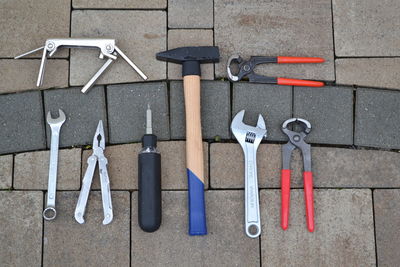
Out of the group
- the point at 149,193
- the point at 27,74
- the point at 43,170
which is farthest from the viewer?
the point at 27,74

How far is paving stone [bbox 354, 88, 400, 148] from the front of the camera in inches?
92.1

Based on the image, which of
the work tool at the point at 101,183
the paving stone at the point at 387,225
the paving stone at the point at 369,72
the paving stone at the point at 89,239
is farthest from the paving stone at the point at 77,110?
the paving stone at the point at 387,225

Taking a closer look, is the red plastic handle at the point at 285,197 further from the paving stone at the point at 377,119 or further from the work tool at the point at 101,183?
the work tool at the point at 101,183

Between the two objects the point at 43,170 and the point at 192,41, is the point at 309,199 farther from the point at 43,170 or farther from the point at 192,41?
the point at 43,170

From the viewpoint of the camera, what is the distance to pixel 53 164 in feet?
7.26

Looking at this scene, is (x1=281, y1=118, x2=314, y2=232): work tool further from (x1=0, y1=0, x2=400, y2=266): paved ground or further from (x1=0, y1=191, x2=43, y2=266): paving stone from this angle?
(x1=0, y1=191, x2=43, y2=266): paving stone

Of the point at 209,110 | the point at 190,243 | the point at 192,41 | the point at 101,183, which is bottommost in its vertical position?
the point at 190,243

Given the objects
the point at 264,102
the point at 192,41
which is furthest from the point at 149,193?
the point at 192,41

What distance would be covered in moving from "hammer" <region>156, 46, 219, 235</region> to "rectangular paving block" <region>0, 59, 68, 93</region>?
0.62m

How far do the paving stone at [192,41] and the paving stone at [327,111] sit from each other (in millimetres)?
566

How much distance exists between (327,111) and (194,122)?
0.84 m

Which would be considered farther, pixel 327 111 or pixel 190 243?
pixel 327 111

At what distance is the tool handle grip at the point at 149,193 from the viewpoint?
2.04 metres

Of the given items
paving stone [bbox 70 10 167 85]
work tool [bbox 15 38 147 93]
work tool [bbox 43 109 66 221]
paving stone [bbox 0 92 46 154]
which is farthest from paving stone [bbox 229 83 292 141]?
paving stone [bbox 0 92 46 154]
